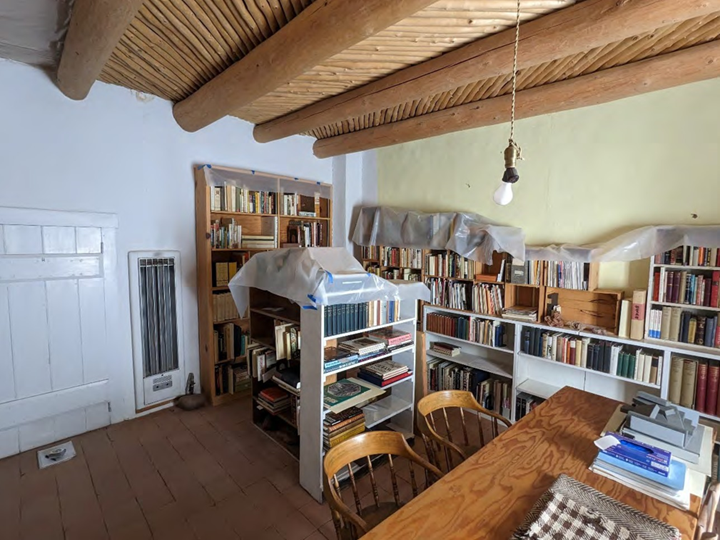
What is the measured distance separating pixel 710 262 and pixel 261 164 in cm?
392

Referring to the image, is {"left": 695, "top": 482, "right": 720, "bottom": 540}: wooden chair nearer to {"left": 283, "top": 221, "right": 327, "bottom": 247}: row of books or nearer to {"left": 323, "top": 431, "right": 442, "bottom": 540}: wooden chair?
{"left": 323, "top": 431, "right": 442, "bottom": 540}: wooden chair

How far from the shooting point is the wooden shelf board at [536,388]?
9.92ft

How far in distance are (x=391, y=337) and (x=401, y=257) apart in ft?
4.64

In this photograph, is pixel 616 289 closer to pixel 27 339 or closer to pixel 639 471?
pixel 639 471

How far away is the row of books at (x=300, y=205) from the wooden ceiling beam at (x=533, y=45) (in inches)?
56.5

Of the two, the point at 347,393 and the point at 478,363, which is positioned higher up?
the point at 347,393

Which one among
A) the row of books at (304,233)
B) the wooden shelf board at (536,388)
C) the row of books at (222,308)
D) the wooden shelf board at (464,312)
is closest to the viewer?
the wooden shelf board at (536,388)

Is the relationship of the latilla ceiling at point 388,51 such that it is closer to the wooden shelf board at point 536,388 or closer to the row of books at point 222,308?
the row of books at point 222,308

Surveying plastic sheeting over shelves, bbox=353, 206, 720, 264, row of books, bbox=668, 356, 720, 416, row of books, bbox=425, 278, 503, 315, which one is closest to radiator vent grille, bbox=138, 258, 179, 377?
plastic sheeting over shelves, bbox=353, 206, 720, 264

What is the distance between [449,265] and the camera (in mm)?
3537

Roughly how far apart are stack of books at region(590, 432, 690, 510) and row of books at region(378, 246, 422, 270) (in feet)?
8.05

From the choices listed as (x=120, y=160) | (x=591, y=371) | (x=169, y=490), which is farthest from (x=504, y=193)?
(x=120, y=160)

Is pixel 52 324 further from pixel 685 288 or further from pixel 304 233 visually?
pixel 685 288

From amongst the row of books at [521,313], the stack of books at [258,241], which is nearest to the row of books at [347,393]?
the row of books at [521,313]
